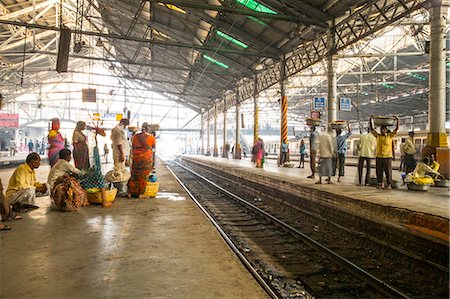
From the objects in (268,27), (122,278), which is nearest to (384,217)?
(122,278)

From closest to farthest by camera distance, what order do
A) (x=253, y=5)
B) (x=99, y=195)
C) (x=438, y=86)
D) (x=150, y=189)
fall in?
1. (x=99, y=195)
2. (x=150, y=189)
3. (x=438, y=86)
4. (x=253, y=5)

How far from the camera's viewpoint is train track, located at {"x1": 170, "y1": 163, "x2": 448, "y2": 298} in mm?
3920

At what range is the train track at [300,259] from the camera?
3.92 metres

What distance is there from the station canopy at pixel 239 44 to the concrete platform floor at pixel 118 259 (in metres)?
9.45

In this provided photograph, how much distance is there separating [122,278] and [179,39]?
791 inches

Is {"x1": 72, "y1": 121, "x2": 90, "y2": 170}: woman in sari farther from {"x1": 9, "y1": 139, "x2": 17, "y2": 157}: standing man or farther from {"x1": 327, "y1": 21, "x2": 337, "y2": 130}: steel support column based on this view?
{"x1": 9, "y1": 139, "x2": 17, "y2": 157}: standing man

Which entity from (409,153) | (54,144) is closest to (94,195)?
(54,144)

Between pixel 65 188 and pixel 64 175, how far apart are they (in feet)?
0.79

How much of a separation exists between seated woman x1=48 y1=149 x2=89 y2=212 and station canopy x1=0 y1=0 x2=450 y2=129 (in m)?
8.34

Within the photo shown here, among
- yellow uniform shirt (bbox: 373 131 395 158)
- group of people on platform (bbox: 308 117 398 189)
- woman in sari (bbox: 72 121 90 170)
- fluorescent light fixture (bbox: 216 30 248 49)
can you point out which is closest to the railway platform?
group of people on platform (bbox: 308 117 398 189)

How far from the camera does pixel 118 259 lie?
11.2ft

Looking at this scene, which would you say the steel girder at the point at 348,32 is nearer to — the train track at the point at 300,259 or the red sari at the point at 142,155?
the train track at the point at 300,259

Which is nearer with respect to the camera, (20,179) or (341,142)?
(20,179)

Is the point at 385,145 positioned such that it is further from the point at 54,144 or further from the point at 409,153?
the point at 54,144
